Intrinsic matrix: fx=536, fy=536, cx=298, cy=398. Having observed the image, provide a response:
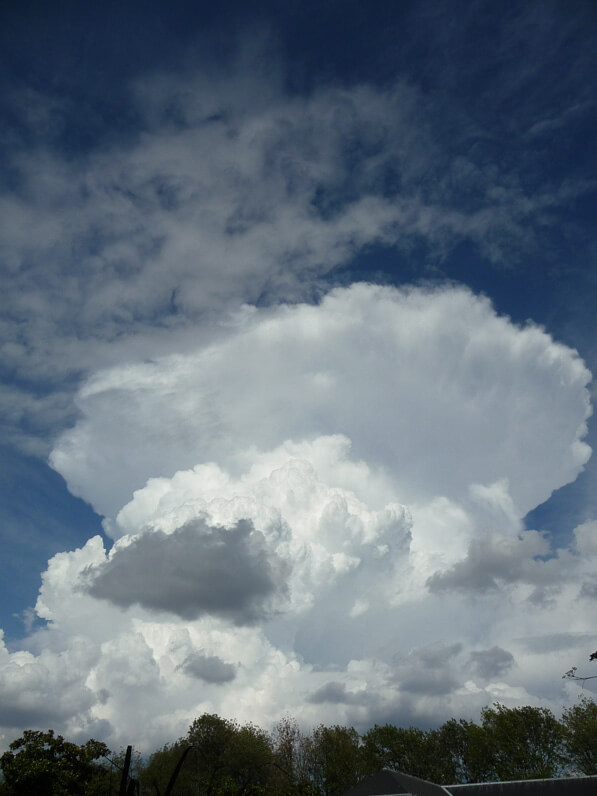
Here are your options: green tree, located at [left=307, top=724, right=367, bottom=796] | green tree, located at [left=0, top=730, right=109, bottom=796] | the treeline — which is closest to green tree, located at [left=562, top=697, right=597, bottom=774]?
the treeline

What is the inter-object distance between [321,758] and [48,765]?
3856cm

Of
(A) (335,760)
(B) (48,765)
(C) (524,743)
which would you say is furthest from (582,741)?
(B) (48,765)

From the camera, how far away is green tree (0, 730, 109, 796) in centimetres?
5219

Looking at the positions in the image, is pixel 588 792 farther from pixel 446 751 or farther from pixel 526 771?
pixel 446 751

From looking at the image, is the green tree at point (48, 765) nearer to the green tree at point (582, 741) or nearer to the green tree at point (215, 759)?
the green tree at point (215, 759)

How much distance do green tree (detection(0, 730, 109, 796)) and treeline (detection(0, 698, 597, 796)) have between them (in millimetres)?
93

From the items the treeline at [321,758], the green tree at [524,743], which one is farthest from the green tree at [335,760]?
the green tree at [524,743]

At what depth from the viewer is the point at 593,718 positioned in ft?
208

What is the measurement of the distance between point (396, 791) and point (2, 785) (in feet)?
129

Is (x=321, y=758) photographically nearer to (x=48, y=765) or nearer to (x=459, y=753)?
(x=459, y=753)

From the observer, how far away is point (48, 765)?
174 feet

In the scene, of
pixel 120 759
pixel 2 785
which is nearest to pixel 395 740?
pixel 120 759

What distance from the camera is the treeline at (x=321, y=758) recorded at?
54.6m

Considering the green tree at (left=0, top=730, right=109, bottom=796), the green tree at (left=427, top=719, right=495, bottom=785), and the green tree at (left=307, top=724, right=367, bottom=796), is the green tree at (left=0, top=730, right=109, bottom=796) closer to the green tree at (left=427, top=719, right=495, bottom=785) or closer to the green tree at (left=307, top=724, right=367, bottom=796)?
the green tree at (left=307, top=724, right=367, bottom=796)
